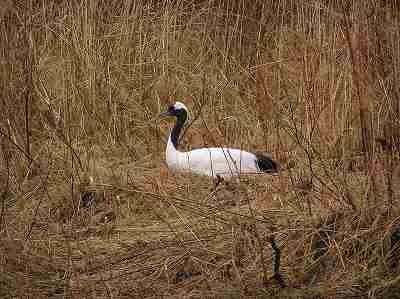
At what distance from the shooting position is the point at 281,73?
722 centimetres

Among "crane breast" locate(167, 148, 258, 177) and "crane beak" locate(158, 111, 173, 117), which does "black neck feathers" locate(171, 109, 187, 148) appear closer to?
"crane beak" locate(158, 111, 173, 117)

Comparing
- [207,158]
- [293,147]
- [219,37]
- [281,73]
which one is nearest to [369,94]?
[293,147]

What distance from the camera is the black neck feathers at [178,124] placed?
7.04 meters

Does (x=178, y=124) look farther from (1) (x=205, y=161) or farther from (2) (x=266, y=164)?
(2) (x=266, y=164)

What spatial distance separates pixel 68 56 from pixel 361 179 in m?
3.61

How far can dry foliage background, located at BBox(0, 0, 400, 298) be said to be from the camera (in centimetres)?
406

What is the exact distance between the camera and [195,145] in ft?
25.1

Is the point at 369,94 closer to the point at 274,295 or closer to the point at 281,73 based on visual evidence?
the point at 274,295

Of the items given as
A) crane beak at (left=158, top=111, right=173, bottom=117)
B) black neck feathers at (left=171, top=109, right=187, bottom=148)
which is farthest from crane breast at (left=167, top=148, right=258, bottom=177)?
crane beak at (left=158, top=111, right=173, bottom=117)

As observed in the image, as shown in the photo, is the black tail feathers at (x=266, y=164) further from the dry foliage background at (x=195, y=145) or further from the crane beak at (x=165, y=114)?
the crane beak at (x=165, y=114)

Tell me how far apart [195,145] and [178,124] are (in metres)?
0.62

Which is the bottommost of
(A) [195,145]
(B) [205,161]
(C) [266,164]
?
(A) [195,145]

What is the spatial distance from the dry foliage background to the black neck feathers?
8.9 inches

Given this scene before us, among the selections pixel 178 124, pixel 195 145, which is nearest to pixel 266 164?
pixel 178 124
